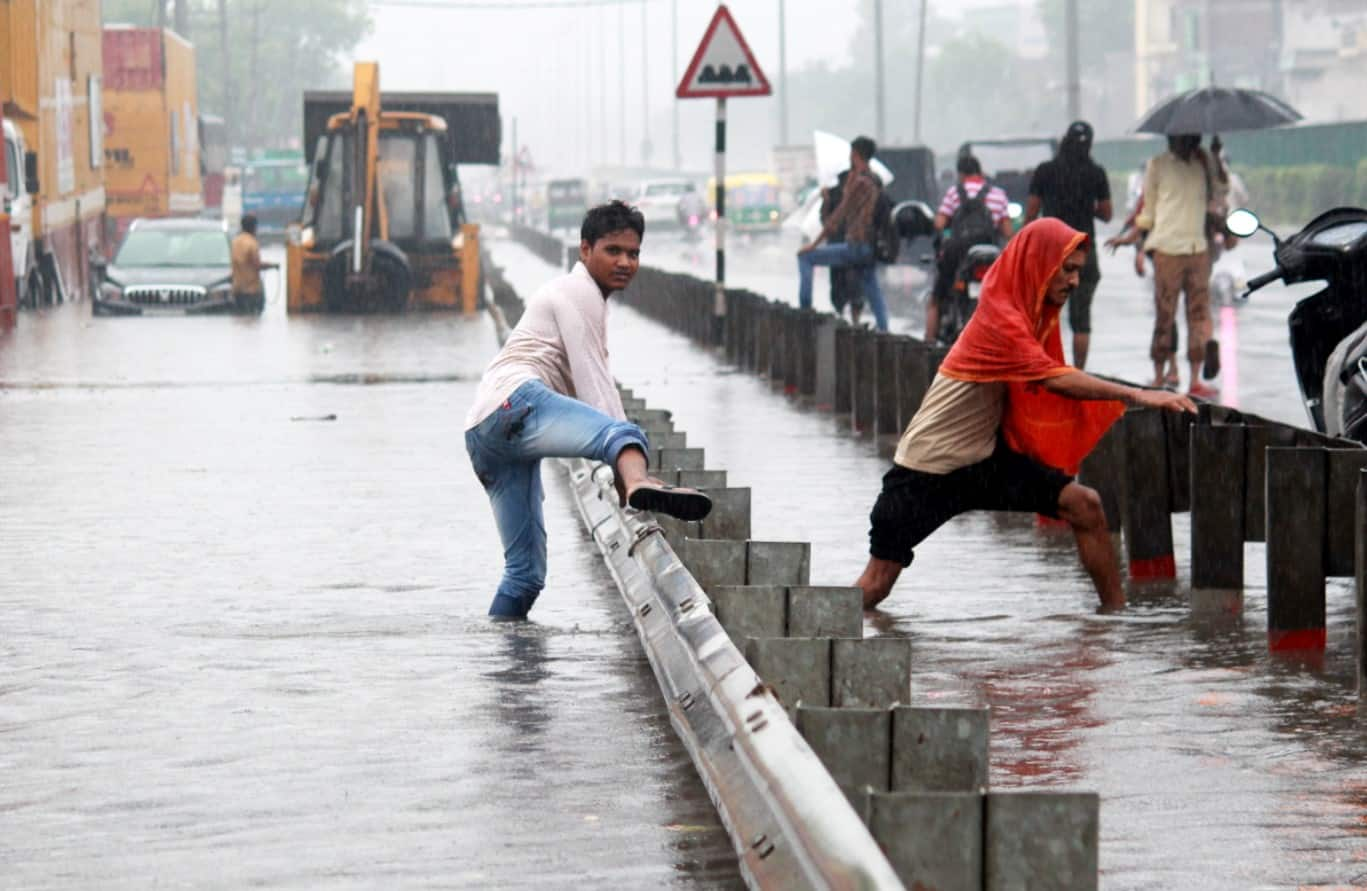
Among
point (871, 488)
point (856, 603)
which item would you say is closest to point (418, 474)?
point (871, 488)

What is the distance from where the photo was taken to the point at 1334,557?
9383mm

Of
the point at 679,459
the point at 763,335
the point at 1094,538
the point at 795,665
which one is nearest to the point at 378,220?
the point at 763,335

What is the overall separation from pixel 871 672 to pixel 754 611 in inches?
41.7

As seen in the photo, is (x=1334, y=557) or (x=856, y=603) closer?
(x=856, y=603)

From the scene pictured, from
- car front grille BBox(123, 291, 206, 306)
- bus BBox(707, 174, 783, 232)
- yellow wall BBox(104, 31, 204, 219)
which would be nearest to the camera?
car front grille BBox(123, 291, 206, 306)

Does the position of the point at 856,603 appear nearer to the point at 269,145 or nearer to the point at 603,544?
the point at 603,544

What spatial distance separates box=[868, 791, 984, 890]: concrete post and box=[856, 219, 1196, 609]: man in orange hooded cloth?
16.6 ft

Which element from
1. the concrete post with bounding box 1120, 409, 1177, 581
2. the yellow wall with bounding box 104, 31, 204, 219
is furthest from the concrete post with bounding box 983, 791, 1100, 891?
the yellow wall with bounding box 104, 31, 204, 219

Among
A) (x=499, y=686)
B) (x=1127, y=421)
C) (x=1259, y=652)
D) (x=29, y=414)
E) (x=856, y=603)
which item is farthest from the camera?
(x=29, y=414)

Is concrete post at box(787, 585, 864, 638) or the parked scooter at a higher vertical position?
the parked scooter

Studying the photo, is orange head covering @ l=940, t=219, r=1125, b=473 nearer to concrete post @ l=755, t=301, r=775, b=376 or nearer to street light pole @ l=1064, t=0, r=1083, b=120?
concrete post @ l=755, t=301, r=775, b=376

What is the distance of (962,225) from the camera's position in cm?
2203

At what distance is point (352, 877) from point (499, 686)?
264 cm

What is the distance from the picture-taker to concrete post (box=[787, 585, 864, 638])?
8.03m
